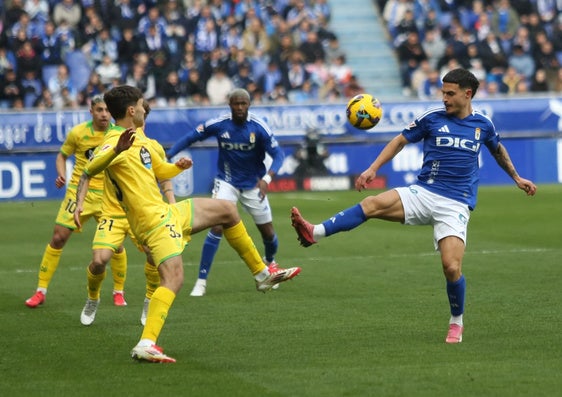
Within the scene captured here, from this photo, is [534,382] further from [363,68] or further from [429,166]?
→ [363,68]

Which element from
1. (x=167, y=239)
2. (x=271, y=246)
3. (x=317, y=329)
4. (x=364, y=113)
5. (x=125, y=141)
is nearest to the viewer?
(x=125, y=141)

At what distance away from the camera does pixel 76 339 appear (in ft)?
33.7

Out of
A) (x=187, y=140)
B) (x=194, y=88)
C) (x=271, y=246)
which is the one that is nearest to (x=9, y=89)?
(x=194, y=88)

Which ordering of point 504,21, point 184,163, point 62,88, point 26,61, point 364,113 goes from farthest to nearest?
point 504,21 < point 26,61 < point 62,88 < point 364,113 < point 184,163

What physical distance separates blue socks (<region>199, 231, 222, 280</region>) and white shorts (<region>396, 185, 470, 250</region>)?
4152mm

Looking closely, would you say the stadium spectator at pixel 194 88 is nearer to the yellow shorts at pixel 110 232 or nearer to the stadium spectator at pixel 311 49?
the stadium spectator at pixel 311 49

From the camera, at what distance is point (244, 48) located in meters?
31.6

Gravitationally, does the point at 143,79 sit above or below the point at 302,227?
below

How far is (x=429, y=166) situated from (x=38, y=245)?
1028 cm

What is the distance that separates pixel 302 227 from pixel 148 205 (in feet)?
4.44

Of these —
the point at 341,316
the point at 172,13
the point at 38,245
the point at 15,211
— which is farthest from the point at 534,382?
the point at 172,13

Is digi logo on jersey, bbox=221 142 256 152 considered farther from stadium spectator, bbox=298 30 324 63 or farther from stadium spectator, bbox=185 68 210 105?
stadium spectator, bbox=298 30 324 63

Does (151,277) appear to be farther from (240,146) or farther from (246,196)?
(240,146)

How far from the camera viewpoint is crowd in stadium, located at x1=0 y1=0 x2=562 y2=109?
29281mm
